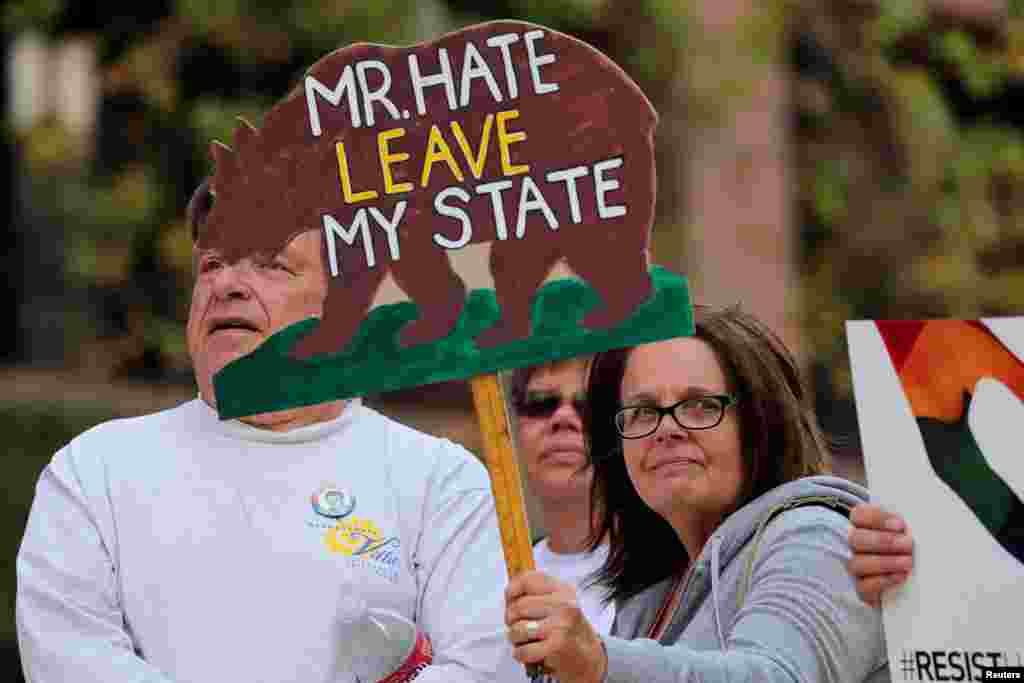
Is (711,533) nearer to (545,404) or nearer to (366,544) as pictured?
(366,544)

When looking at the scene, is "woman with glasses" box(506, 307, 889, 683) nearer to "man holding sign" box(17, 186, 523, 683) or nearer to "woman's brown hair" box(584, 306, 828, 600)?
"woman's brown hair" box(584, 306, 828, 600)

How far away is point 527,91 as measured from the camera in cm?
292

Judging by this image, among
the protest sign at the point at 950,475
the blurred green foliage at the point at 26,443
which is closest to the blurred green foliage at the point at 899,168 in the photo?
the blurred green foliage at the point at 26,443

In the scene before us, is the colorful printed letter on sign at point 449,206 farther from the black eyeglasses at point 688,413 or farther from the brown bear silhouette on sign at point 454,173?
the black eyeglasses at point 688,413

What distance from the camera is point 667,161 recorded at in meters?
9.92

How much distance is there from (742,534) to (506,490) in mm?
397

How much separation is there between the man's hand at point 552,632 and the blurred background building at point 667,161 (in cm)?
568

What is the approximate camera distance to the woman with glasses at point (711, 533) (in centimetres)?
278

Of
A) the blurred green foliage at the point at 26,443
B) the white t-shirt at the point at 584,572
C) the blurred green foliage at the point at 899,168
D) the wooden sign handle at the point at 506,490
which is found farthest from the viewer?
the blurred green foliage at the point at 899,168

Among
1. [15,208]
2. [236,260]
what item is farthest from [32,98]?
[236,260]

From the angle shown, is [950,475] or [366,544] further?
[366,544]

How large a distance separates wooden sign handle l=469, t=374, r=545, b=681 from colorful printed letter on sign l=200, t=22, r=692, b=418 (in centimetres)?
8

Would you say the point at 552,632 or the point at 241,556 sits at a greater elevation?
the point at 241,556

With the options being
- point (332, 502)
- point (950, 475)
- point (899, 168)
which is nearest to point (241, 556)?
point (332, 502)
